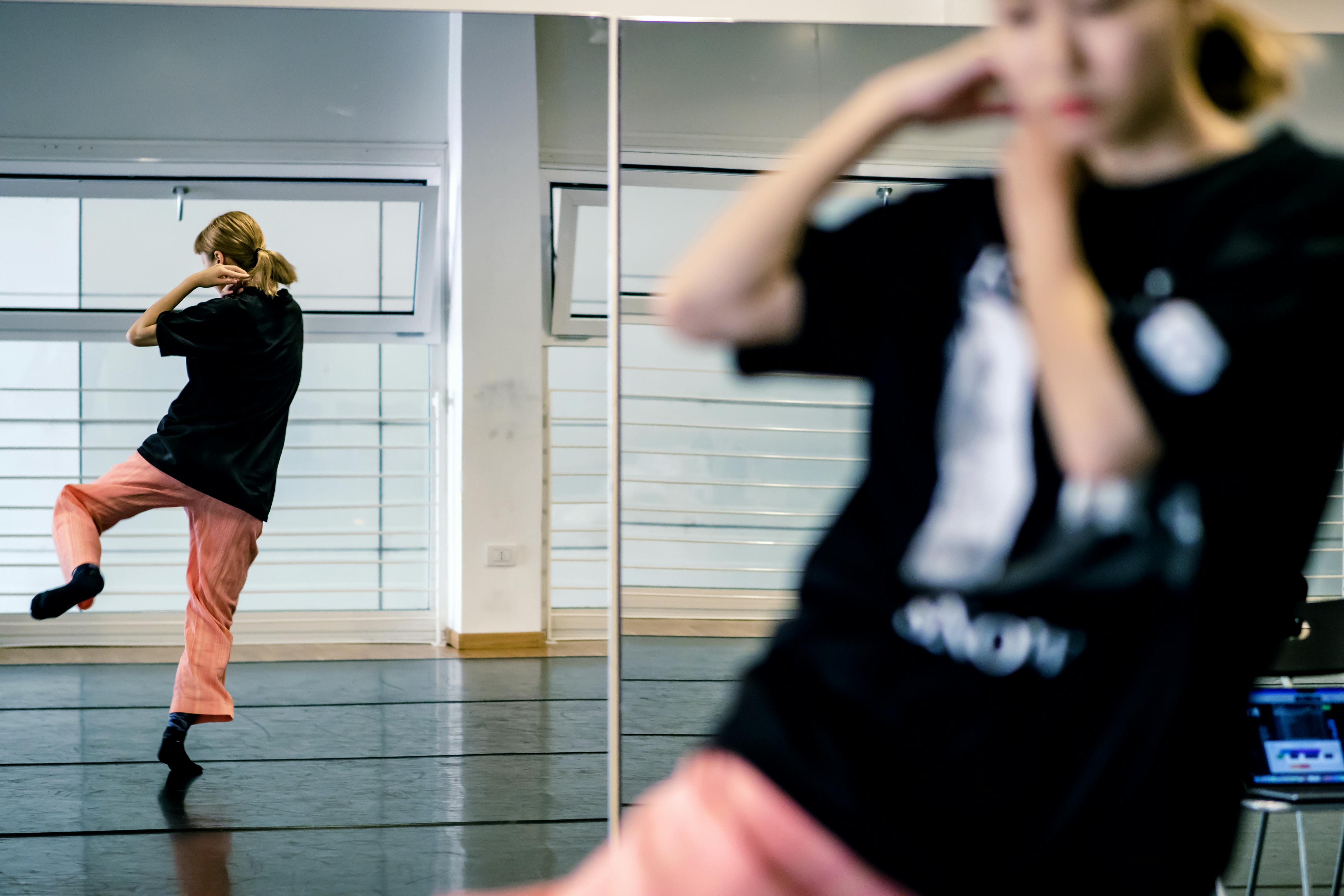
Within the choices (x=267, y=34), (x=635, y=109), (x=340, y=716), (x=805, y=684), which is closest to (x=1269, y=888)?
(x=635, y=109)

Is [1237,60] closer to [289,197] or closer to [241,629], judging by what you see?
[289,197]

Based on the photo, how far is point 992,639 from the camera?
2.36 ft

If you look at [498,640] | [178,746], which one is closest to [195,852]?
[178,746]

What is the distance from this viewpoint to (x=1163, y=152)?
2.52ft

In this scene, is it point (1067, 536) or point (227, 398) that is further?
point (227, 398)

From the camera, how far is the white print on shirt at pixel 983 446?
2.47 ft

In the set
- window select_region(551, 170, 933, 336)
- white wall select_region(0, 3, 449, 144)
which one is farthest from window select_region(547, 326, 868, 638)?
white wall select_region(0, 3, 449, 144)

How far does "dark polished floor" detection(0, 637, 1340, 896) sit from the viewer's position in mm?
2357

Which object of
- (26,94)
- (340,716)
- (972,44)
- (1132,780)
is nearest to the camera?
(1132,780)

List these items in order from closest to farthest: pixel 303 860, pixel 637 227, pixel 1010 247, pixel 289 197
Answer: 1. pixel 1010 247
2. pixel 637 227
3. pixel 303 860
4. pixel 289 197

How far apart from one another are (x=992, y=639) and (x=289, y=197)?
3.29 m

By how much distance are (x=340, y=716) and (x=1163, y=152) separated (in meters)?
3.19

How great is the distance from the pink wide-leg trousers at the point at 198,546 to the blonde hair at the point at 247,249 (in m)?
0.54

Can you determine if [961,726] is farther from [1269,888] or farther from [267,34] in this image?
[267,34]
